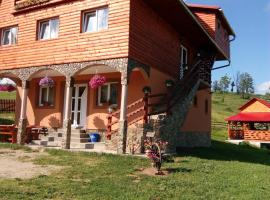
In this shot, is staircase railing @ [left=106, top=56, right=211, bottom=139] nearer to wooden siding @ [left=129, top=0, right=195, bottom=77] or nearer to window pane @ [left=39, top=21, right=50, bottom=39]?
wooden siding @ [left=129, top=0, right=195, bottom=77]

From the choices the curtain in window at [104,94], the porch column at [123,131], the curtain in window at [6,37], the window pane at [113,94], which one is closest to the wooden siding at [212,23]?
the window pane at [113,94]

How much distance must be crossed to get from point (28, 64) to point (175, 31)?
28.5 ft

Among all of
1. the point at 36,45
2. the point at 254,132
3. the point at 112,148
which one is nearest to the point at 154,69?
the point at 112,148

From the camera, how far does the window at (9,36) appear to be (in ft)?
66.0

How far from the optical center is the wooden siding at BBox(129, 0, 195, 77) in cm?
1579

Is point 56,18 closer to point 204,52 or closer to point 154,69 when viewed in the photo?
point 154,69

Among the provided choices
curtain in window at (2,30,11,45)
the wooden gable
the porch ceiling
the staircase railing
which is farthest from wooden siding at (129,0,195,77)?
the wooden gable

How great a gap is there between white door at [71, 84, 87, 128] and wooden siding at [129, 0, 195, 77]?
460 cm

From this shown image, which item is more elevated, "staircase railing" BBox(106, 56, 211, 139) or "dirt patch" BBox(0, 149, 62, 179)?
"staircase railing" BBox(106, 56, 211, 139)

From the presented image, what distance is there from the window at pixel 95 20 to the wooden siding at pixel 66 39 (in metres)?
0.29

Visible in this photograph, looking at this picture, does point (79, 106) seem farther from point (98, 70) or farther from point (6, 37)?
point (6, 37)

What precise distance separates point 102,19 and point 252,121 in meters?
29.2

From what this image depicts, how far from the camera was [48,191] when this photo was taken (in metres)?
8.57

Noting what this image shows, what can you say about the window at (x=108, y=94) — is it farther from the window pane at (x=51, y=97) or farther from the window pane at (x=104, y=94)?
the window pane at (x=51, y=97)
